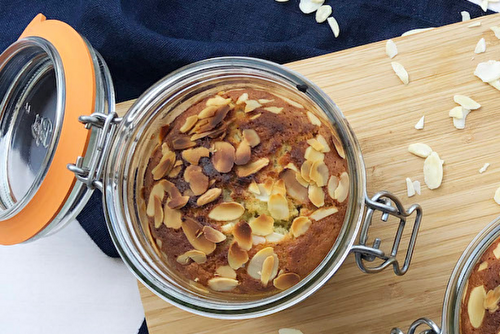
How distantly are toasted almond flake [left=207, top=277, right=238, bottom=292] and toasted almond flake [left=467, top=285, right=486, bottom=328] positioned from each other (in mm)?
398

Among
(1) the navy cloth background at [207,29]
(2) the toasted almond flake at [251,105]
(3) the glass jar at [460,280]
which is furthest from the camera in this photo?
(1) the navy cloth background at [207,29]

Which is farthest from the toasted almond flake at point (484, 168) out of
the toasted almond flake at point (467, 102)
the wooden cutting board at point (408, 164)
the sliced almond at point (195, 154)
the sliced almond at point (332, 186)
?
the sliced almond at point (195, 154)

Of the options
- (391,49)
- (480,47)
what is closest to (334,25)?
(391,49)

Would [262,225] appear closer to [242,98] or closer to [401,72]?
[242,98]

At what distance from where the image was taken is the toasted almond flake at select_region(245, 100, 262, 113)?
0.98 meters

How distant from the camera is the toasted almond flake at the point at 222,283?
953 mm

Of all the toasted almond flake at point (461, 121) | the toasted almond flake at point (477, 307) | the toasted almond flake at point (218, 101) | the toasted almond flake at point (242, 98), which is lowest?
the toasted almond flake at point (477, 307)

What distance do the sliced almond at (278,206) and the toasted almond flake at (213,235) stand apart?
0.32ft

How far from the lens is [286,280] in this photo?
94 centimetres

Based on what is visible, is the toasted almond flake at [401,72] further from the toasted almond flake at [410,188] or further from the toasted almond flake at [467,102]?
the toasted almond flake at [410,188]

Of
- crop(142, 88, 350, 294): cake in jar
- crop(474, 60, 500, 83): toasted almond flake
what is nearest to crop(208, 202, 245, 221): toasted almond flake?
crop(142, 88, 350, 294): cake in jar

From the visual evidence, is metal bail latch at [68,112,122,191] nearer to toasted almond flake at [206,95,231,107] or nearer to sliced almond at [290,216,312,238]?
toasted almond flake at [206,95,231,107]

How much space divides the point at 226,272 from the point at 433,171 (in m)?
0.46

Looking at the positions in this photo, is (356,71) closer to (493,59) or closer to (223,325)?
(493,59)
